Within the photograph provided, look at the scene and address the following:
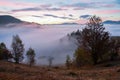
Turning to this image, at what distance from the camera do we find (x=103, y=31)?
6806 cm

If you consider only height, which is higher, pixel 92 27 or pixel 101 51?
pixel 92 27

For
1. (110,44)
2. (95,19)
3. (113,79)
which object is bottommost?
(113,79)

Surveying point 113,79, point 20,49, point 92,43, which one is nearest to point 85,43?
point 92,43

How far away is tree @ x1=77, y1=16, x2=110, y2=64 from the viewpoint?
221ft

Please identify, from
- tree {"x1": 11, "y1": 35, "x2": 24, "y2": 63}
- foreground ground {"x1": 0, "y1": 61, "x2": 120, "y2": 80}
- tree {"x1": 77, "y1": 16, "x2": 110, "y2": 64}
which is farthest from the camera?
tree {"x1": 11, "y1": 35, "x2": 24, "y2": 63}

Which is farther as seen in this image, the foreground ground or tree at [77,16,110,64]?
tree at [77,16,110,64]

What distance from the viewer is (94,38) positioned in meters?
67.9

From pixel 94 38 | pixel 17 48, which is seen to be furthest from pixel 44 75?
pixel 17 48

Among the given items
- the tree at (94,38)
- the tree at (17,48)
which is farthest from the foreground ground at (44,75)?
the tree at (17,48)

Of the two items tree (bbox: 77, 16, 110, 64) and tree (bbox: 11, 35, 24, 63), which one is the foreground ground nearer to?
tree (bbox: 77, 16, 110, 64)

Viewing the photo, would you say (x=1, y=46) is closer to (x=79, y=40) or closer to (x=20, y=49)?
(x=20, y=49)

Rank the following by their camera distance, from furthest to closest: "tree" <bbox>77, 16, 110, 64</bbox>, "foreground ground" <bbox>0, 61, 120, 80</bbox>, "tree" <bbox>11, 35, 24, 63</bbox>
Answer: "tree" <bbox>11, 35, 24, 63</bbox>
"tree" <bbox>77, 16, 110, 64</bbox>
"foreground ground" <bbox>0, 61, 120, 80</bbox>

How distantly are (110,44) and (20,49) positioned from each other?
59.5m

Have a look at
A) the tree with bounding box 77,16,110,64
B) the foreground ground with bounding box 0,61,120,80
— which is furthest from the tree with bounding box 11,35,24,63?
the foreground ground with bounding box 0,61,120,80
